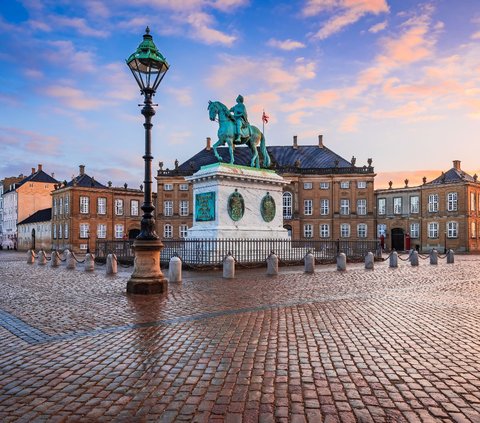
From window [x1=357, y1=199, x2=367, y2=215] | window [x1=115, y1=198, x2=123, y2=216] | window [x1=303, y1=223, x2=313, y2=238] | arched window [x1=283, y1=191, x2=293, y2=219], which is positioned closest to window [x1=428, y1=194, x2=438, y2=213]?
window [x1=357, y1=199, x2=367, y2=215]

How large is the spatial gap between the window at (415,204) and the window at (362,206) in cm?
594

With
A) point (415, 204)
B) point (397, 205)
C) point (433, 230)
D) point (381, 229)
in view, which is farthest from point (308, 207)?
point (433, 230)

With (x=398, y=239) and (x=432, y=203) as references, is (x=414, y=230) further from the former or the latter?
(x=432, y=203)

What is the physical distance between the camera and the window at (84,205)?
5831cm

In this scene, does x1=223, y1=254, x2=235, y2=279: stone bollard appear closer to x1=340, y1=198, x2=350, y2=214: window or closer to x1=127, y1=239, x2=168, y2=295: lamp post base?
x1=127, y1=239, x2=168, y2=295: lamp post base

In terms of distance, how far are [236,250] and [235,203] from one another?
2.52m

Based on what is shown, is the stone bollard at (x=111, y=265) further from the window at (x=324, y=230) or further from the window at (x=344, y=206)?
the window at (x=344, y=206)

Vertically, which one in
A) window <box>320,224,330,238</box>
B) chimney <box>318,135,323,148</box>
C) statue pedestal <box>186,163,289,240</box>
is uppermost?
chimney <box>318,135,323,148</box>

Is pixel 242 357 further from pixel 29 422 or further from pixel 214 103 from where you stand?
pixel 214 103

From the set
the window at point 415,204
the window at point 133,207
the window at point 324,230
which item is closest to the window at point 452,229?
the window at point 415,204

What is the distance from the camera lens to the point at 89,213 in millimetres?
59062

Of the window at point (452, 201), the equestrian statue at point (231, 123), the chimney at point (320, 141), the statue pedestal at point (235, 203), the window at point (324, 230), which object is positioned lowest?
the window at point (324, 230)

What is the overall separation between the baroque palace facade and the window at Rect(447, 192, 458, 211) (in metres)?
9.88

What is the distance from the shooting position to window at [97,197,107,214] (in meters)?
60.3
